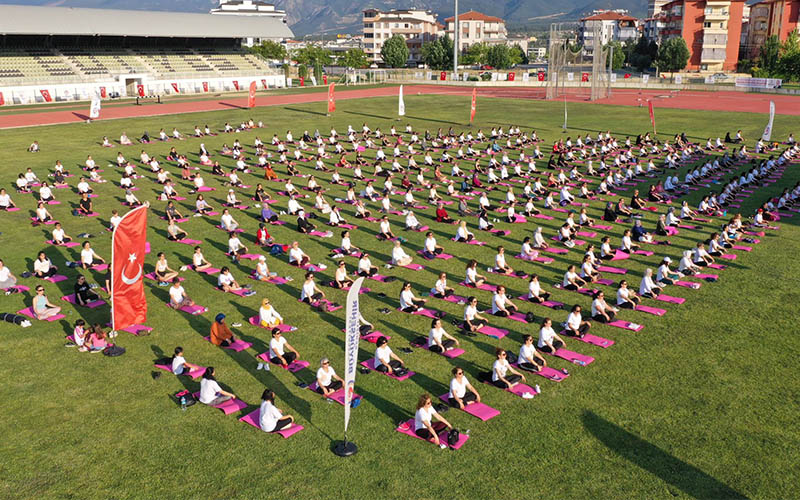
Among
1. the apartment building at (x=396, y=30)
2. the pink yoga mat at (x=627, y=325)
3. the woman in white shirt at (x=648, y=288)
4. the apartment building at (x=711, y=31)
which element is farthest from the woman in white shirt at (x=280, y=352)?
the apartment building at (x=396, y=30)

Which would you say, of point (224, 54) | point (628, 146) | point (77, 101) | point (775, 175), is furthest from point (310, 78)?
point (775, 175)

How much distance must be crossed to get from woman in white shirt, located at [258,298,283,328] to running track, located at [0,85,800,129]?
1906 inches

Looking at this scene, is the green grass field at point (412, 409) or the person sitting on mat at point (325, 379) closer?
the green grass field at point (412, 409)

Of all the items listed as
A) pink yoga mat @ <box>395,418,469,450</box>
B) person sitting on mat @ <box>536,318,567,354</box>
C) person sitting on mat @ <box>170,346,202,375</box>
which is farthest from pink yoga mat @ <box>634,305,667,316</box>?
person sitting on mat @ <box>170,346,202,375</box>

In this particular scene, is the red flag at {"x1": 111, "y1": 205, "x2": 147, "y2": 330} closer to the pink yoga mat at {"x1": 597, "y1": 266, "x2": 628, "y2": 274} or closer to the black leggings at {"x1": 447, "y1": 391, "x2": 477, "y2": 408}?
the black leggings at {"x1": 447, "y1": 391, "x2": 477, "y2": 408}

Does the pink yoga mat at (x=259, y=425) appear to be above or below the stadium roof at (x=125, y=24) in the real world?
below

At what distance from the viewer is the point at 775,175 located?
37.4 m

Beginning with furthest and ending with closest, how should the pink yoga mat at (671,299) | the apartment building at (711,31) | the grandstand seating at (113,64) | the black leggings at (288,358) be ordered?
1. the apartment building at (711,31)
2. the grandstand seating at (113,64)
3. the pink yoga mat at (671,299)
4. the black leggings at (288,358)

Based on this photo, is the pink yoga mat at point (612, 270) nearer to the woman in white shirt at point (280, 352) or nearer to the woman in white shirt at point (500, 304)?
the woman in white shirt at point (500, 304)

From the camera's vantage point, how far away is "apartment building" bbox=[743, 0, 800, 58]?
11531cm

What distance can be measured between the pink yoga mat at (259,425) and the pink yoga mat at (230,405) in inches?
16.2

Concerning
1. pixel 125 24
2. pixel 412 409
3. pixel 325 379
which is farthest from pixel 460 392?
pixel 125 24

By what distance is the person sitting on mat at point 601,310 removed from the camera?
709 inches

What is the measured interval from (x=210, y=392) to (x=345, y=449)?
365cm
